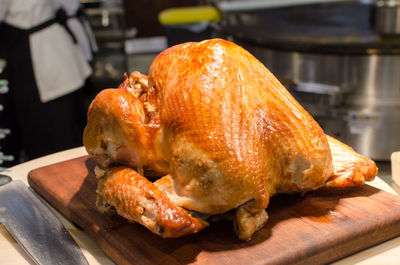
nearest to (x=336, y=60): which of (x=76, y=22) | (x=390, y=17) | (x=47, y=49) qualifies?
(x=390, y=17)

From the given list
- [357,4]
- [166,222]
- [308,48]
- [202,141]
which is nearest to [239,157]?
[202,141]

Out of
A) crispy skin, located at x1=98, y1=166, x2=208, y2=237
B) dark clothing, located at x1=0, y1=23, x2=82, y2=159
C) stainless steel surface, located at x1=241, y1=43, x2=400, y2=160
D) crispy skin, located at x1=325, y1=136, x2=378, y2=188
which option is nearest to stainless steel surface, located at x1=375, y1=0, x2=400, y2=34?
stainless steel surface, located at x1=241, y1=43, x2=400, y2=160

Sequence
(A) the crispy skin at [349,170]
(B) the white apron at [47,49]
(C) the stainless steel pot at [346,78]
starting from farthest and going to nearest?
(B) the white apron at [47,49] < (C) the stainless steel pot at [346,78] < (A) the crispy skin at [349,170]

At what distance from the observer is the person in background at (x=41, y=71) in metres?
2.72

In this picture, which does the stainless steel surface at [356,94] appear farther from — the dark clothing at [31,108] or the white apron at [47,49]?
the dark clothing at [31,108]

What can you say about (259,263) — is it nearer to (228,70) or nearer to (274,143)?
(274,143)

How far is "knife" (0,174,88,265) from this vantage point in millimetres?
964

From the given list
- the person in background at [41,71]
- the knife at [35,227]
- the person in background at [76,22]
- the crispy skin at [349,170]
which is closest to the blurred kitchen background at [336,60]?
the person in background at [41,71]

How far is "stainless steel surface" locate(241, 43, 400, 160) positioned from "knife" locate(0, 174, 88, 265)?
1.30 meters

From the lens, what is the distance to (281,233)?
0.97m

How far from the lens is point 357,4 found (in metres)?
3.34

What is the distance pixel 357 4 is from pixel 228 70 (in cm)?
270

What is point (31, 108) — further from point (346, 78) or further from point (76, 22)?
point (346, 78)

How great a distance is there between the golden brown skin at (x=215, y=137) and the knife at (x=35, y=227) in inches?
5.9
